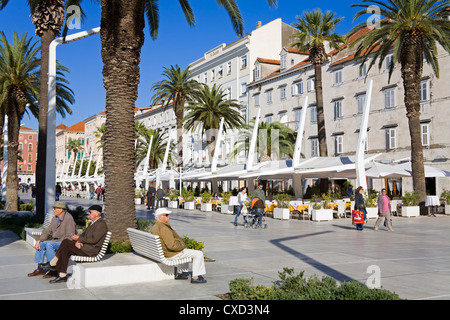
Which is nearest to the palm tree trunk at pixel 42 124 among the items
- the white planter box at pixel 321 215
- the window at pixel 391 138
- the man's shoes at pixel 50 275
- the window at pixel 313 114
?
the man's shoes at pixel 50 275

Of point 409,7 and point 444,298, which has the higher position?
point 409,7

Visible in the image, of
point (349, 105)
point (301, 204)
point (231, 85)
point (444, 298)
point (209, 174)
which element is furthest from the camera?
point (231, 85)

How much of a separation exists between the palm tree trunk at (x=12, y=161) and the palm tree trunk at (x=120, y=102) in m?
17.4

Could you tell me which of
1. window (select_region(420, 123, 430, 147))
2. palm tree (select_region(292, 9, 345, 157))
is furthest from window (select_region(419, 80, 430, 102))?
palm tree (select_region(292, 9, 345, 157))

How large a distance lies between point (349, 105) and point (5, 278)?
41.4m

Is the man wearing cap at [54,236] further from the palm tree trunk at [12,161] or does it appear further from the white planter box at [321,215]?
the palm tree trunk at [12,161]

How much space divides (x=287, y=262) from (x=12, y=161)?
20632mm

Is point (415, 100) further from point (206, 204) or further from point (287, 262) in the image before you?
point (287, 262)

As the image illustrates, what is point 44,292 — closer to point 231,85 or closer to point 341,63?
point 341,63

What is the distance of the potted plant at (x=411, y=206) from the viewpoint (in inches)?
990

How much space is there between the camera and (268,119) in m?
56.0

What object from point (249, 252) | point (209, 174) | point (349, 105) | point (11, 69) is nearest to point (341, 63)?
point (349, 105)

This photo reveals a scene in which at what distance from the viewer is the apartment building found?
121ft

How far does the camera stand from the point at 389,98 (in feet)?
135
